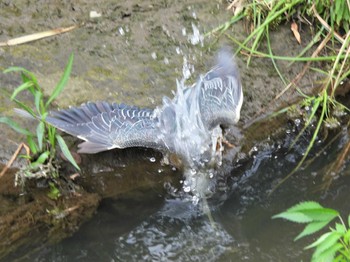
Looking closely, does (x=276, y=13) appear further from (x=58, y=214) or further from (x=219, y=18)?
(x=58, y=214)

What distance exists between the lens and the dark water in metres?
3.54

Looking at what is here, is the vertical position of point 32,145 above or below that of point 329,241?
above

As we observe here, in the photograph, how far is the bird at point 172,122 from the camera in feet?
12.9

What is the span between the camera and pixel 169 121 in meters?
4.10

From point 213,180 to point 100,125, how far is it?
806mm

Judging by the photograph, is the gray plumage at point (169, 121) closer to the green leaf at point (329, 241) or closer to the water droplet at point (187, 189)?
the water droplet at point (187, 189)

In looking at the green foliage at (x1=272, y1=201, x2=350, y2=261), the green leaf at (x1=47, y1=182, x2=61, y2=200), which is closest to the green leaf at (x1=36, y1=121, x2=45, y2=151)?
the green leaf at (x1=47, y1=182, x2=61, y2=200)

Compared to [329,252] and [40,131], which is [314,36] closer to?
[40,131]

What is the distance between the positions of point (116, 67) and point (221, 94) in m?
0.78

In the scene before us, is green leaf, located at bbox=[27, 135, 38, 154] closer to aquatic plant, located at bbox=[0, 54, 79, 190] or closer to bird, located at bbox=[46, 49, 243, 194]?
aquatic plant, located at bbox=[0, 54, 79, 190]

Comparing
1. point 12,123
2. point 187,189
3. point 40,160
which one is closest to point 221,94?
point 187,189

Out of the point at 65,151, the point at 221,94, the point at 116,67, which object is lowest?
the point at 65,151

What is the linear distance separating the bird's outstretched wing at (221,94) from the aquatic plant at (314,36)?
26 cm

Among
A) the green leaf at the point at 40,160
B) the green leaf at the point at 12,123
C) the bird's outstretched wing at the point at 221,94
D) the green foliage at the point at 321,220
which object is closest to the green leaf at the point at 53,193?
the green leaf at the point at 40,160
